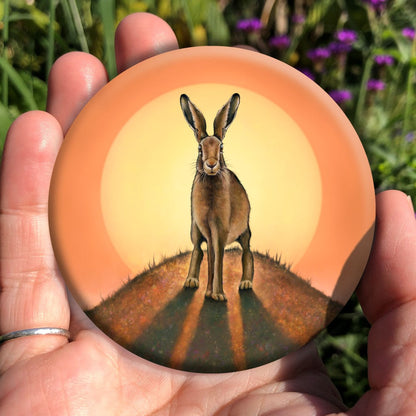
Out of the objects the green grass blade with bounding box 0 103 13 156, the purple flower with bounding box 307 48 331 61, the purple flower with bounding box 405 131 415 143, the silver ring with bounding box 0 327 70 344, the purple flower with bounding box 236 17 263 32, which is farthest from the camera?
the purple flower with bounding box 236 17 263 32

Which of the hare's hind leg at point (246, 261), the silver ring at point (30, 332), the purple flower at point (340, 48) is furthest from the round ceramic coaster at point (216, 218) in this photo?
the purple flower at point (340, 48)

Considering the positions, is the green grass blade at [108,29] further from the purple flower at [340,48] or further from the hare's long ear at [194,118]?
the purple flower at [340,48]

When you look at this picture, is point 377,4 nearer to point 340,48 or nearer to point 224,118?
point 340,48

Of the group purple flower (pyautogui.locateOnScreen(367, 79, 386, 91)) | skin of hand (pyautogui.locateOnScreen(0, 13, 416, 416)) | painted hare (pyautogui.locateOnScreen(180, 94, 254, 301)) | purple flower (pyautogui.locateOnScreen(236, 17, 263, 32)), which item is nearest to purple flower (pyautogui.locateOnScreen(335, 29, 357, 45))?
purple flower (pyautogui.locateOnScreen(367, 79, 386, 91))

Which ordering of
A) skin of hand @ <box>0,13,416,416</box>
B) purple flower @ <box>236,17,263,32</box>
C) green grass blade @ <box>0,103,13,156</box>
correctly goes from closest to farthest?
skin of hand @ <box>0,13,416,416</box> < green grass blade @ <box>0,103,13,156</box> < purple flower @ <box>236,17,263,32</box>

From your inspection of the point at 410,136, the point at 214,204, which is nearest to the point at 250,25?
the point at 410,136

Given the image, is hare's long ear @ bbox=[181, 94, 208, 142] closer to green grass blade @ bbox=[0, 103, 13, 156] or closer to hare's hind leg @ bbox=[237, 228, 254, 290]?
hare's hind leg @ bbox=[237, 228, 254, 290]

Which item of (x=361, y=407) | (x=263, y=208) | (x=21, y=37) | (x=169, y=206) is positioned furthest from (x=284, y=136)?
(x=21, y=37)
